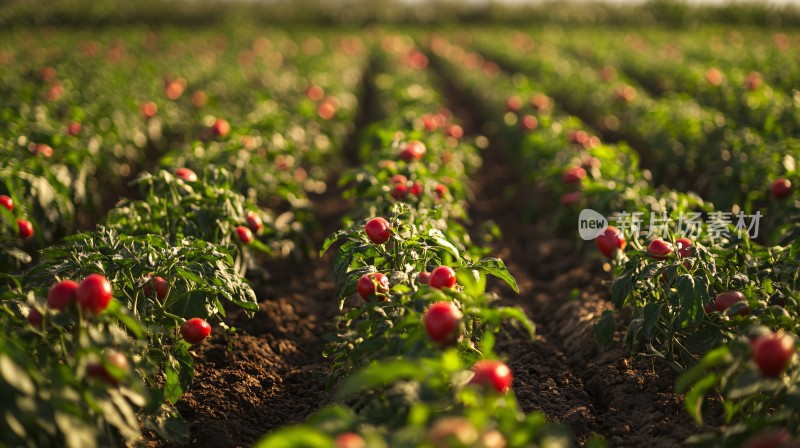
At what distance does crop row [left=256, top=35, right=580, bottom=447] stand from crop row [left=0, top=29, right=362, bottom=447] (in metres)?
0.60

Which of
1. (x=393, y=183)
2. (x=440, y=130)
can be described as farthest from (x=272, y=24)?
(x=393, y=183)

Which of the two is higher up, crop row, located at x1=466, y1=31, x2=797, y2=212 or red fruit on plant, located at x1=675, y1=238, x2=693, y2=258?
red fruit on plant, located at x1=675, y1=238, x2=693, y2=258

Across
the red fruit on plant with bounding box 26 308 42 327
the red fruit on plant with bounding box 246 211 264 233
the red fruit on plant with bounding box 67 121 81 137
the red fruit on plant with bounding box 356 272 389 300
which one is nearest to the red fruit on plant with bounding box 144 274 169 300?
the red fruit on plant with bounding box 26 308 42 327

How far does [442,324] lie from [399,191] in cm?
186

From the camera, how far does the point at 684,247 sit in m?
2.99

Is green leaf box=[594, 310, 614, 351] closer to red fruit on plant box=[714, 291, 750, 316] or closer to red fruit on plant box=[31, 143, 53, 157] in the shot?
red fruit on plant box=[714, 291, 750, 316]

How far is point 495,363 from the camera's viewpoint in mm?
1914

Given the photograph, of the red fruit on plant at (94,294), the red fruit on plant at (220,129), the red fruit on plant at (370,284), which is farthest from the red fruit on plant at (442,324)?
the red fruit on plant at (220,129)

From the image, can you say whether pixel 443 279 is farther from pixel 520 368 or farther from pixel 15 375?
pixel 15 375

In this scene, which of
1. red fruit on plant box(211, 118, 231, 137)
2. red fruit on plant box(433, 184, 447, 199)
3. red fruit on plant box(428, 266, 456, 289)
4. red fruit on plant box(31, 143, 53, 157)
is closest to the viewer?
red fruit on plant box(428, 266, 456, 289)

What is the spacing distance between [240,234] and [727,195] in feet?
11.4

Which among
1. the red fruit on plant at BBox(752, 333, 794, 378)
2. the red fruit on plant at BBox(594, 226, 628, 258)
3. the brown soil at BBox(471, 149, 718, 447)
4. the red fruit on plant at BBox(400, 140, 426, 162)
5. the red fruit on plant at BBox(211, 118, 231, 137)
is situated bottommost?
the brown soil at BBox(471, 149, 718, 447)

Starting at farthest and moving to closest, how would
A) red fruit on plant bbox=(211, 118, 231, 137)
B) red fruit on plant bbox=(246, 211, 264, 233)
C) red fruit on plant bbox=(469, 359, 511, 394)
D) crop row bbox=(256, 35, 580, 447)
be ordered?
red fruit on plant bbox=(211, 118, 231, 137), red fruit on plant bbox=(246, 211, 264, 233), red fruit on plant bbox=(469, 359, 511, 394), crop row bbox=(256, 35, 580, 447)

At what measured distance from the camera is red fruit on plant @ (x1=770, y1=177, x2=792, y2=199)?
12.8ft
